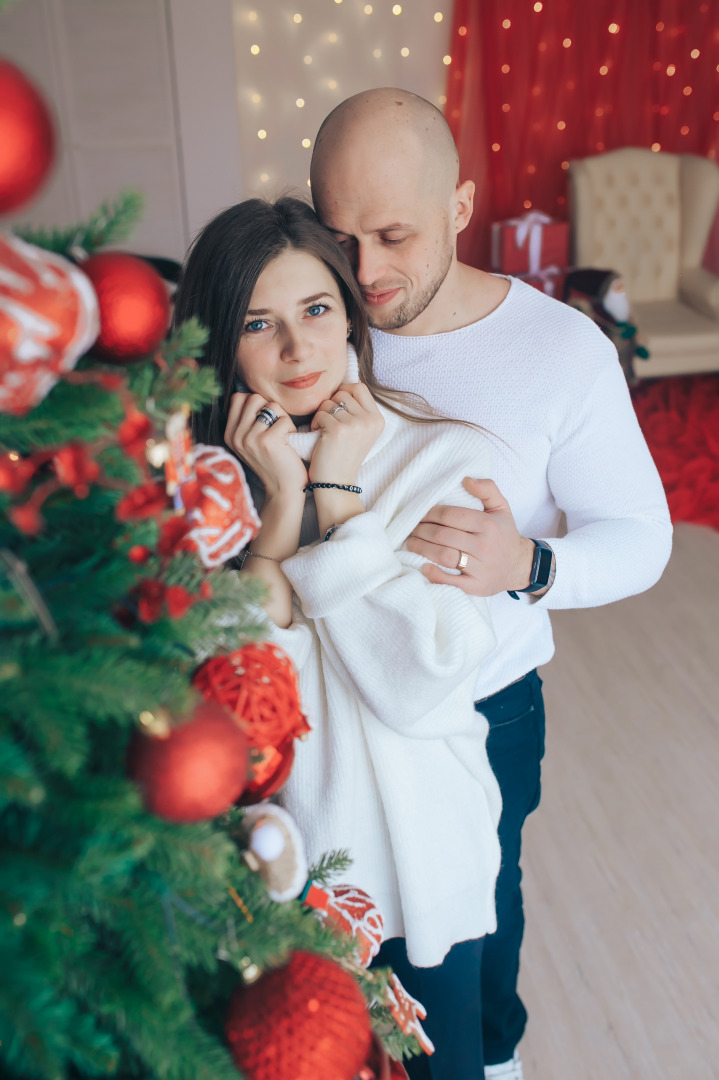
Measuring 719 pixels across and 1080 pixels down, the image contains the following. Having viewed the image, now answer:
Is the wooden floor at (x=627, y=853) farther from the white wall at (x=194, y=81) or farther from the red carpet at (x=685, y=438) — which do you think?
the white wall at (x=194, y=81)

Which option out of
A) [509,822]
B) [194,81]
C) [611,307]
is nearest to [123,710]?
[509,822]

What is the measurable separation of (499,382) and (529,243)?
11.0 ft

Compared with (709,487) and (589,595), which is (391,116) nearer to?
(589,595)

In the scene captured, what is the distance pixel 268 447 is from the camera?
99 cm

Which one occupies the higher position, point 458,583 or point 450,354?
point 450,354

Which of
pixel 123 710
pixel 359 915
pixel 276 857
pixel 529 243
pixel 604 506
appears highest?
pixel 123 710

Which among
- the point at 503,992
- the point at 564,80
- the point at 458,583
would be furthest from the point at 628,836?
the point at 564,80

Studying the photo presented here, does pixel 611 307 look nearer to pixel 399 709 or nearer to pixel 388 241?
pixel 388 241

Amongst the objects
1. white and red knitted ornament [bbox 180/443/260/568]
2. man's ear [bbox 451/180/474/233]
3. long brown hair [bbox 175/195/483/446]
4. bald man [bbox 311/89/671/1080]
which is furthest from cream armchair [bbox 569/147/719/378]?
white and red knitted ornament [bbox 180/443/260/568]

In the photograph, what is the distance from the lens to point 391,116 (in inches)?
47.7

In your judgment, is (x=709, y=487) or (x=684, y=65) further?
(x=684, y=65)

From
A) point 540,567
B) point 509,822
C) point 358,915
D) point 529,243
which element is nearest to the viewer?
point 358,915

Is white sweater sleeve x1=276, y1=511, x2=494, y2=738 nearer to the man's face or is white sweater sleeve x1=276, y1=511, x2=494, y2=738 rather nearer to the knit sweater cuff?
the knit sweater cuff

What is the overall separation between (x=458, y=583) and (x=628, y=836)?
55.5 inches
